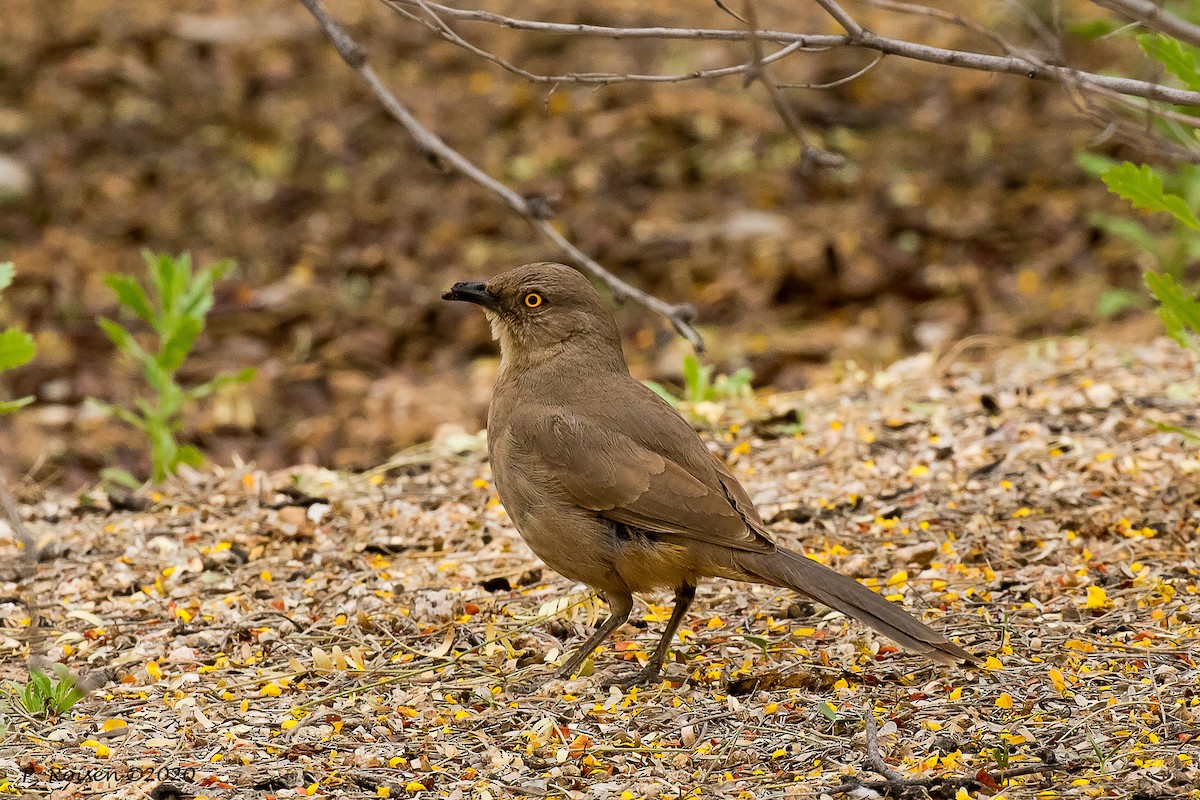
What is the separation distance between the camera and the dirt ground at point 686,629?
12.9ft

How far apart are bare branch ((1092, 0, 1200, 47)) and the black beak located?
2.60 m

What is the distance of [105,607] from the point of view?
5.17 meters

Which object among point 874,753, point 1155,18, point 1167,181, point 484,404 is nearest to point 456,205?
point 484,404

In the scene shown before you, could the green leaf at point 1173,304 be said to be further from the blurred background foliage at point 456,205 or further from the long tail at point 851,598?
the blurred background foliage at point 456,205

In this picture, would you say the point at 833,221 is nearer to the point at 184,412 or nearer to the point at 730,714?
the point at 184,412

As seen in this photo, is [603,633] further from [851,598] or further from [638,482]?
[851,598]

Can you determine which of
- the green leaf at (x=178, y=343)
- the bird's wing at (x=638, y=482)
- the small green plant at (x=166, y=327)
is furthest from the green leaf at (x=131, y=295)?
the bird's wing at (x=638, y=482)

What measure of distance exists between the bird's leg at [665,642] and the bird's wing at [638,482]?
0.27m

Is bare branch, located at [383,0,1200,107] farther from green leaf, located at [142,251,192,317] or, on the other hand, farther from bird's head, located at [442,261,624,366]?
green leaf, located at [142,251,192,317]

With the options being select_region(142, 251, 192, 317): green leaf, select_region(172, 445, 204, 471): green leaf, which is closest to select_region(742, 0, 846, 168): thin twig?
select_region(142, 251, 192, 317): green leaf

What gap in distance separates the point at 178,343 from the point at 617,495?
258cm

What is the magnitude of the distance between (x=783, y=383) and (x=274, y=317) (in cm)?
352

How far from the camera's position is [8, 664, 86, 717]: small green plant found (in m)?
4.21

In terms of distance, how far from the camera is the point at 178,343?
6.20 m
